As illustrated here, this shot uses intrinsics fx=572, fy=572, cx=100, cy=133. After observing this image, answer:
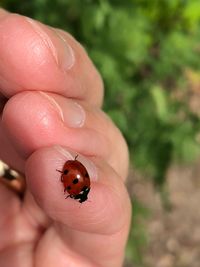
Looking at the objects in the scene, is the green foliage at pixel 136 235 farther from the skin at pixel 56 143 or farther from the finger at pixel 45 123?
the finger at pixel 45 123

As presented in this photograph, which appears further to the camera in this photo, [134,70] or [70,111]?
[134,70]

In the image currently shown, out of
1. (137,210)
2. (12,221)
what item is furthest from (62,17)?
(12,221)

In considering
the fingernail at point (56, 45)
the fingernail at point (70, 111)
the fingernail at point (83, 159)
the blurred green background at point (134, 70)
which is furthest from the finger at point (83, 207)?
the blurred green background at point (134, 70)

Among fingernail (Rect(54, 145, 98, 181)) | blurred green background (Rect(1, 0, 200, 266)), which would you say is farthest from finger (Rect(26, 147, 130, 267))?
blurred green background (Rect(1, 0, 200, 266))

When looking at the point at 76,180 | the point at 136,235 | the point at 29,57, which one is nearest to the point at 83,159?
the point at 76,180

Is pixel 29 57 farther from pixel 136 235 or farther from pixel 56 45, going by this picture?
pixel 136 235

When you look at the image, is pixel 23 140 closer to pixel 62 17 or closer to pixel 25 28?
pixel 25 28
